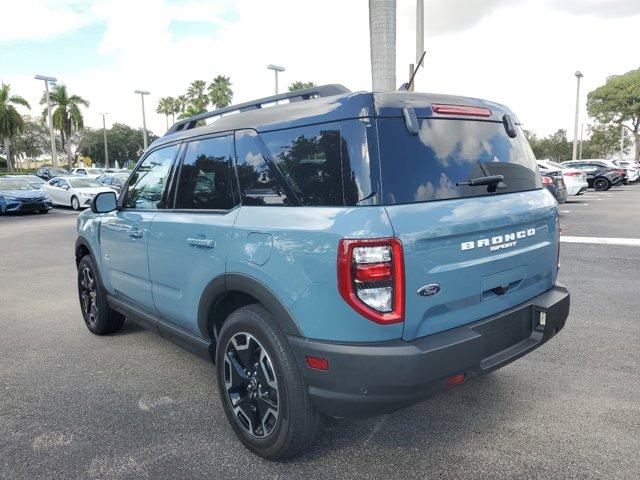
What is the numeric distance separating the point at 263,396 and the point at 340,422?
0.67 metres

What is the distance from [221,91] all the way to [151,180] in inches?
2077

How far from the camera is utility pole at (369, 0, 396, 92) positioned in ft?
29.0

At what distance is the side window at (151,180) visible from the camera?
3.64m

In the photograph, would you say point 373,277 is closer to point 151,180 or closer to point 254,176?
point 254,176

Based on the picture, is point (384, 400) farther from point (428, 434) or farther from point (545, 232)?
point (545, 232)

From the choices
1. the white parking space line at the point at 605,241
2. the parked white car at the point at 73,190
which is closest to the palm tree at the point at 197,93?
the parked white car at the point at 73,190

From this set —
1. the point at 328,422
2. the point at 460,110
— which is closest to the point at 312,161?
the point at 460,110

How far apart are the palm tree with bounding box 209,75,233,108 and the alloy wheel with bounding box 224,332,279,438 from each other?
53249 mm

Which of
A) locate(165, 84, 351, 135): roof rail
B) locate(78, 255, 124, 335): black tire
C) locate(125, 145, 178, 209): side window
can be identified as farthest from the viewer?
locate(78, 255, 124, 335): black tire

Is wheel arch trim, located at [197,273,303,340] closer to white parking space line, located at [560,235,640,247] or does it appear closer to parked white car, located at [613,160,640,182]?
white parking space line, located at [560,235,640,247]

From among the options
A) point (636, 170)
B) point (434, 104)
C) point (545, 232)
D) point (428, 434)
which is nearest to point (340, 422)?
point (428, 434)

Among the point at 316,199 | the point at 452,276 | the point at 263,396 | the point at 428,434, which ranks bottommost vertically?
the point at 428,434

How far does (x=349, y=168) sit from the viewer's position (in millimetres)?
2322

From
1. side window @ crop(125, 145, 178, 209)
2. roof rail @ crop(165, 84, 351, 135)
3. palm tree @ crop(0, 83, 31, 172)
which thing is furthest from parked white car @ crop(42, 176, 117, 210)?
palm tree @ crop(0, 83, 31, 172)
